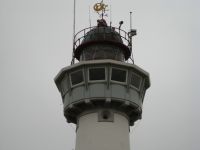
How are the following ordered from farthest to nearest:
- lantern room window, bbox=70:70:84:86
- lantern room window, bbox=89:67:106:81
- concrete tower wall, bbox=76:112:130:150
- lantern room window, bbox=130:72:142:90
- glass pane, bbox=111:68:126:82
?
lantern room window, bbox=130:72:142:90 → lantern room window, bbox=70:70:84:86 → glass pane, bbox=111:68:126:82 → lantern room window, bbox=89:67:106:81 → concrete tower wall, bbox=76:112:130:150

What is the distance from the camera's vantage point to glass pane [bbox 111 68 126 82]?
25.5 m

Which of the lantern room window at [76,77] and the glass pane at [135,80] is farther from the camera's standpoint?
the glass pane at [135,80]

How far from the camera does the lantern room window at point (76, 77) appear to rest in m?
25.7

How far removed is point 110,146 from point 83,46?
674cm

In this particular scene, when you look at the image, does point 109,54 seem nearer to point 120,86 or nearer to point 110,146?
point 120,86

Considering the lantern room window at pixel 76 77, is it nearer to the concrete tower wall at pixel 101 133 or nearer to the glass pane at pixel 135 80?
the concrete tower wall at pixel 101 133

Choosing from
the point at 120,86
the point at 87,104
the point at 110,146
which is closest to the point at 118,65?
the point at 120,86

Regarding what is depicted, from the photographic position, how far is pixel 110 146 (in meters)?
24.4

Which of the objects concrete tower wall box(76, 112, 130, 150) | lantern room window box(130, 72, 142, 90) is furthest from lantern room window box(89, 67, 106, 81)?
concrete tower wall box(76, 112, 130, 150)

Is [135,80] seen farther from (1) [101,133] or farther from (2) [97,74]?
(1) [101,133]

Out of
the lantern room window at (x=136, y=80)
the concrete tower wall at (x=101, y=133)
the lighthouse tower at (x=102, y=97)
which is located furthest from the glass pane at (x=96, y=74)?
the concrete tower wall at (x=101, y=133)

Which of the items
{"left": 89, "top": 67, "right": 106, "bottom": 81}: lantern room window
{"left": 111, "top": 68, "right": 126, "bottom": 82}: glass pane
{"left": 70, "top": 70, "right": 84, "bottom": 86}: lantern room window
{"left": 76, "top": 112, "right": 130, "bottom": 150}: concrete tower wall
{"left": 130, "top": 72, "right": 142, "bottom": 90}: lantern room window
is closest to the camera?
{"left": 76, "top": 112, "right": 130, "bottom": 150}: concrete tower wall

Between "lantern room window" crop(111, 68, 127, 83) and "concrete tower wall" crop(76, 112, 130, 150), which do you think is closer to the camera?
"concrete tower wall" crop(76, 112, 130, 150)

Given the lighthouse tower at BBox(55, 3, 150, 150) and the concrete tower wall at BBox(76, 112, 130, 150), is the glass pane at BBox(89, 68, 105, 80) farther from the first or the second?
the concrete tower wall at BBox(76, 112, 130, 150)
